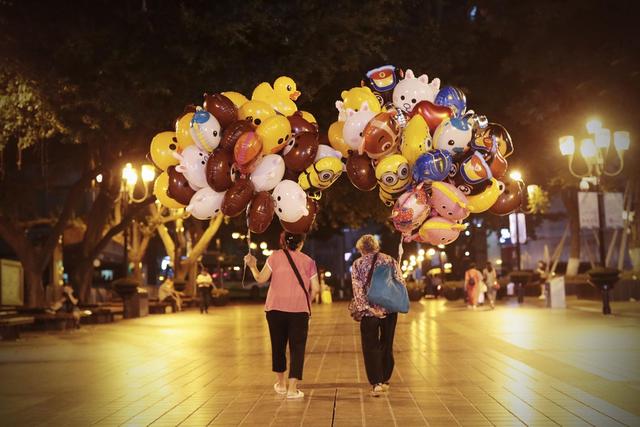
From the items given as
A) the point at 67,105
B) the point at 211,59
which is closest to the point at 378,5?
the point at 211,59

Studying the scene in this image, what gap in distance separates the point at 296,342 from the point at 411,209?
1.86m

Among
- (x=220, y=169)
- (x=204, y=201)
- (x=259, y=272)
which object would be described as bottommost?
(x=259, y=272)

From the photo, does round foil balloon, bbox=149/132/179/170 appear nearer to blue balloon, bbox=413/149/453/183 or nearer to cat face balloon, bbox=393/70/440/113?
cat face balloon, bbox=393/70/440/113

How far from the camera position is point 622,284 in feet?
95.0

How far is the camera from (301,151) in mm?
8055

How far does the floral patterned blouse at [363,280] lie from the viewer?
8.19 meters

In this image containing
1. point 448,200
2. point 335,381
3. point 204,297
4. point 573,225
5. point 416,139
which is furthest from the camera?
point 573,225

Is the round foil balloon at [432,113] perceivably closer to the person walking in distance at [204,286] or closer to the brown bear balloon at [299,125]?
the brown bear balloon at [299,125]

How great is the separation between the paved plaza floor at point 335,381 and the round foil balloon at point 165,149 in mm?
2607

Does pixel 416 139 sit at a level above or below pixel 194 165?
above

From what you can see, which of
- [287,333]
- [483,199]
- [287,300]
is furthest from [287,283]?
[483,199]

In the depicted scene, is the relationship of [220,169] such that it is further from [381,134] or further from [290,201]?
[381,134]

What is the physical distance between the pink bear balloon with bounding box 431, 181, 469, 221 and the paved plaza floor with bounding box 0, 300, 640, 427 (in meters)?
1.91

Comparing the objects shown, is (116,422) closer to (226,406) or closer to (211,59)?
(226,406)
